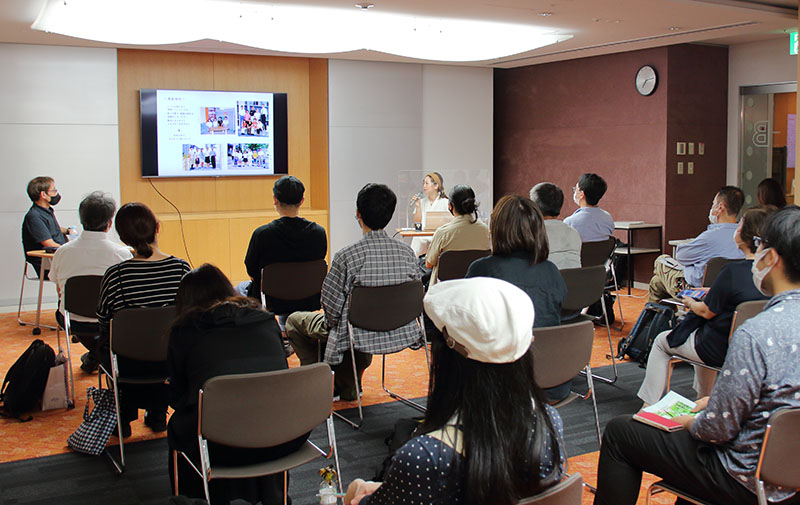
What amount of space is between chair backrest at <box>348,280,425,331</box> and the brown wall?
5.38 metres

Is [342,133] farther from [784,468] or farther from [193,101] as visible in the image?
[784,468]

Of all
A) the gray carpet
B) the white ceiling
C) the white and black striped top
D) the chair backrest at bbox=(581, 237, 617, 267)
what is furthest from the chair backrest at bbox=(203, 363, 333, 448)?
the white ceiling

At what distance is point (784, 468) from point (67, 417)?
392cm

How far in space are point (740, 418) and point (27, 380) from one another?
3995mm

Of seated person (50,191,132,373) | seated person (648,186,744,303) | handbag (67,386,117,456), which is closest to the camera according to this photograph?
handbag (67,386,117,456)

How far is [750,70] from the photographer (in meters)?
8.98

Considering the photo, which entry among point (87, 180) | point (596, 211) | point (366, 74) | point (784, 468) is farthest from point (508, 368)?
point (366, 74)

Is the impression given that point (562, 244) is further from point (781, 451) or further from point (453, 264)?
point (781, 451)

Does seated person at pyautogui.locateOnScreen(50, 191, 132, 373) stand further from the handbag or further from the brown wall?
the brown wall

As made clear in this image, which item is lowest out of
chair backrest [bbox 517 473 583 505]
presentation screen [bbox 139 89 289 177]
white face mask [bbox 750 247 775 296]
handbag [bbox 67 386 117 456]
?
handbag [bbox 67 386 117 456]

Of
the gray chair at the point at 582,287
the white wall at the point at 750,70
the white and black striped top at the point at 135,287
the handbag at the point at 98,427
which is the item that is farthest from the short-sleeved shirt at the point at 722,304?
the white wall at the point at 750,70

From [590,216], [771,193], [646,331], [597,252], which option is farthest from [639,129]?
[646,331]

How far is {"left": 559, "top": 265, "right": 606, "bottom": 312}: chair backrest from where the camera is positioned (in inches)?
191

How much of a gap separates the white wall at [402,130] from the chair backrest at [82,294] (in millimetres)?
4872
